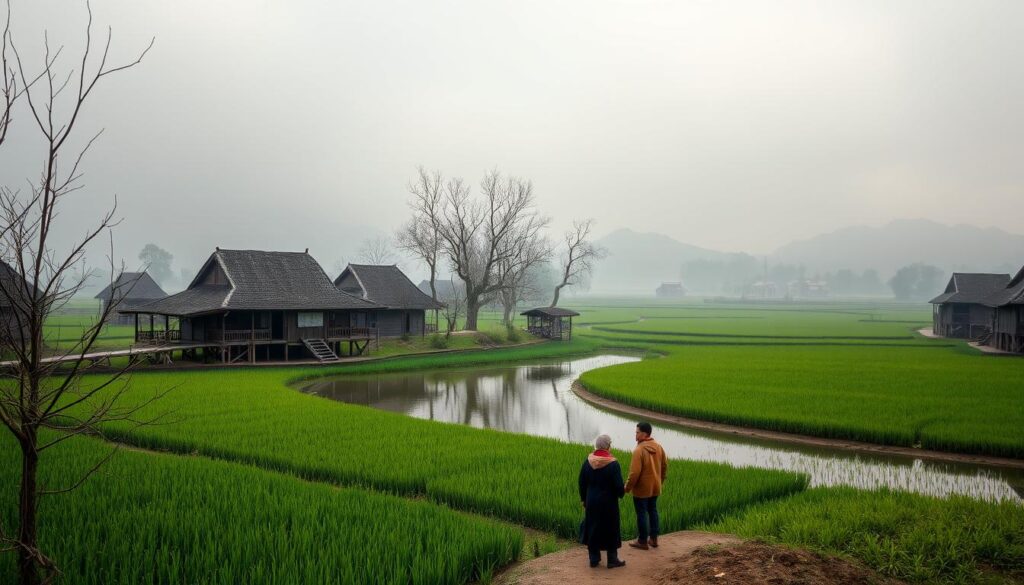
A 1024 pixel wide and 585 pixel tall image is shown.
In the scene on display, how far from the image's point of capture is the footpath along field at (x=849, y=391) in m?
16.6

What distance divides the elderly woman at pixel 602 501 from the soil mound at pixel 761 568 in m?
0.66

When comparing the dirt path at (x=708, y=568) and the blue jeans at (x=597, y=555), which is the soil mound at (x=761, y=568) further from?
the blue jeans at (x=597, y=555)

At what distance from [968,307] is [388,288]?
156 feet

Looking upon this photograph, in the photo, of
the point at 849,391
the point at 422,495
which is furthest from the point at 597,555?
the point at 849,391

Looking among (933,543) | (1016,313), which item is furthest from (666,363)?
(933,543)

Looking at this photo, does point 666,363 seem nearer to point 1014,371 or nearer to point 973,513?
point 1014,371

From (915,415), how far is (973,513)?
10.00m

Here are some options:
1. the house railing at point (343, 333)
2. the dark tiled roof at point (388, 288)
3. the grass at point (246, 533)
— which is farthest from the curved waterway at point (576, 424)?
the dark tiled roof at point (388, 288)

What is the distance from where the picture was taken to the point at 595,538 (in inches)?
292

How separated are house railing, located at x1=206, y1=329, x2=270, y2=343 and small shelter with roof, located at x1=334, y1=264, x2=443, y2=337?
909cm

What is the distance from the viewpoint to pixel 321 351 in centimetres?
3528

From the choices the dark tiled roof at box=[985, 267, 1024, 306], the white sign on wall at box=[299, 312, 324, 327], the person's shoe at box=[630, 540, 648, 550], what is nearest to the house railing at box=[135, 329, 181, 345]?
the white sign on wall at box=[299, 312, 324, 327]

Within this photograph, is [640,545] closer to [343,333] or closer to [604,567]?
[604,567]

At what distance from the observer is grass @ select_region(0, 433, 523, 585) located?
7238mm
